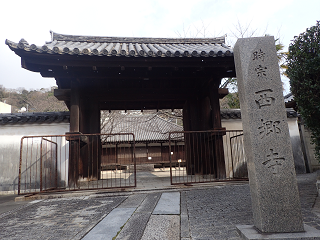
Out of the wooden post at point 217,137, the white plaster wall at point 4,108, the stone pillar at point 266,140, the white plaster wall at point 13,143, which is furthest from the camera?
the white plaster wall at point 4,108

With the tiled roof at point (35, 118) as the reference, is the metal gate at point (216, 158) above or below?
below

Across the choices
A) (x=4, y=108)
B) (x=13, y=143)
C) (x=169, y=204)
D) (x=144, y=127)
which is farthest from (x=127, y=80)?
(x=4, y=108)

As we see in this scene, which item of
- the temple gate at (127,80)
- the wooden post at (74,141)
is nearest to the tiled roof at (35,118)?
the temple gate at (127,80)

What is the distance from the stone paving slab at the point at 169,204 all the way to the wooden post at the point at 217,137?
6.85 feet

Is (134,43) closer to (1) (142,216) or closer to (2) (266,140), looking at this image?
(1) (142,216)

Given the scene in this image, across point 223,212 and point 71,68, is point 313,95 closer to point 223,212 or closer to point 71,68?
point 223,212

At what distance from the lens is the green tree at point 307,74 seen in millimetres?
4160

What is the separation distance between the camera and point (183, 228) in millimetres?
3035

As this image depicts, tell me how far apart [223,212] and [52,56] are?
5.63 m

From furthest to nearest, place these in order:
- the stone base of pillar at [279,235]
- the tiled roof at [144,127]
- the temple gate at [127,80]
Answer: the tiled roof at [144,127] < the temple gate at [127,80] < the stone base of pillar at [279,235]

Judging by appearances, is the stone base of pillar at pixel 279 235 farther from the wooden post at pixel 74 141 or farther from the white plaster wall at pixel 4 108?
the white plaster wall at pixel 4 108

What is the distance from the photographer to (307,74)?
4234mm

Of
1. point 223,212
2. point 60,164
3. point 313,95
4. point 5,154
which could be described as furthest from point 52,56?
point 313,95

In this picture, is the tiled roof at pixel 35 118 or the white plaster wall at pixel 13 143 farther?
the tiled roof at pixel 35 118
